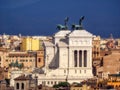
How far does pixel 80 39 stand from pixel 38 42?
47520 mm

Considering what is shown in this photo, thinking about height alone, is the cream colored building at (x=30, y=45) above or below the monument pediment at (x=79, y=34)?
above

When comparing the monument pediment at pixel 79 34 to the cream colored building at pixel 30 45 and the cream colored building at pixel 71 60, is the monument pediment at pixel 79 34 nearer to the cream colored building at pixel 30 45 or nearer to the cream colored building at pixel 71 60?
the cream colored building at pixel 71 60

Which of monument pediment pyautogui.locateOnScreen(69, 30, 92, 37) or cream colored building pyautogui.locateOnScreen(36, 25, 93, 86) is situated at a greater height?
monument pediment pyautogui.locateOnScreen(69, 30, 92, 37)

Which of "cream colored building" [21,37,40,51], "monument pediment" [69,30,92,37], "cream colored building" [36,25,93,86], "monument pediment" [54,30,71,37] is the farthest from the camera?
"cream colored building" [21,37,40,51]

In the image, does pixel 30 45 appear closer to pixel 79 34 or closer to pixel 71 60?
pixel 71 60

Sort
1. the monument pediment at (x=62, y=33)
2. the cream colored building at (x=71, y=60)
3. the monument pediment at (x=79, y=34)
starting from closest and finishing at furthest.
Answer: the cream colored building at (x=71, y=60)
the monument pediment at (x=79, y=34)
the monument pediment at (x=62, y=33)

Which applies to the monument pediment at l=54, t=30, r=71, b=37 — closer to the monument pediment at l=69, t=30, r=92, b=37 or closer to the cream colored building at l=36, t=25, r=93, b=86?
the cream colored building at l=36, t=25, r=93, b=86

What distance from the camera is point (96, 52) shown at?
335ft

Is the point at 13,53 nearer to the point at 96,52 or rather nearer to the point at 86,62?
the point at 96,52

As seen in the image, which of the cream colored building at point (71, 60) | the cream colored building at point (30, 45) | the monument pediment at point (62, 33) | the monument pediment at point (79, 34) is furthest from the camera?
the cream colored building at point (30, 45)

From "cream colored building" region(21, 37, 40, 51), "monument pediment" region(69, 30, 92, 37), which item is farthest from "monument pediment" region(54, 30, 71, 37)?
"cream colored building" region(21, 37, 40, 51)

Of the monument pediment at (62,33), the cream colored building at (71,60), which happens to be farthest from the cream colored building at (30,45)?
the cream colored building at (71,60)

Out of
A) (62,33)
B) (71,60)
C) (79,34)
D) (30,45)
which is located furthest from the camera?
(30,45)

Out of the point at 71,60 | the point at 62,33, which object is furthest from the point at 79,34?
the point at 62,33
